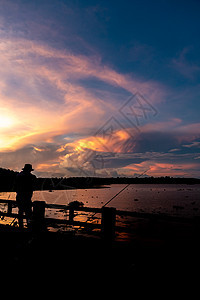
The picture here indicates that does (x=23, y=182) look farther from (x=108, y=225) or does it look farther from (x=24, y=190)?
(x=108, y=225)

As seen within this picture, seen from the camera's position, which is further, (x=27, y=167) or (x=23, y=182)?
(x=27, y=167)

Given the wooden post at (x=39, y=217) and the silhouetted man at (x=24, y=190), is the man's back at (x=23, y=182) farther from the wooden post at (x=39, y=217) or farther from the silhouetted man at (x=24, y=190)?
the wooden post at (x=39, y=217)

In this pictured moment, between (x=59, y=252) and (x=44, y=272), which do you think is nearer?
(x=44, y=272)

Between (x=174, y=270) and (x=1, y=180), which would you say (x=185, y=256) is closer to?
(x=174, y=270)

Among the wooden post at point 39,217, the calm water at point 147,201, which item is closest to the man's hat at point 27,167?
the wooden post at point 39,217

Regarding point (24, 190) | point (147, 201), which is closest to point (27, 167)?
point (24, 190)

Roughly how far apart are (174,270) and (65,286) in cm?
272

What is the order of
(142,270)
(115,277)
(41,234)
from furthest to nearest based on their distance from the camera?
→ (41,234), (142,270), (115,277)

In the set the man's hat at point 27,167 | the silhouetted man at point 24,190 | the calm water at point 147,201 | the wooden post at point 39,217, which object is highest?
the man's hat at point 27,167

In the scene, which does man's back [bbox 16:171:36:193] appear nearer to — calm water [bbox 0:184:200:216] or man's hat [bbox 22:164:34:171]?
man's hat [bbox 22:164:34:171]

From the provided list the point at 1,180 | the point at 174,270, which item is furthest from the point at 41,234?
the point at 1,180

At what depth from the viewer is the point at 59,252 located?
687 cm

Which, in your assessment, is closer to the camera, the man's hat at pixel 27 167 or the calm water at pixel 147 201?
the man's hat at pixel 27 167

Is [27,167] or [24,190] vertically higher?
[27,167]
